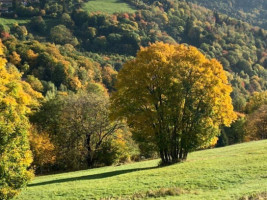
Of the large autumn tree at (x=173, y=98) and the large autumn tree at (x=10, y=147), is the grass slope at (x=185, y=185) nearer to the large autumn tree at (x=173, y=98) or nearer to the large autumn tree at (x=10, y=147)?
the large autumn tree at (x=10, y=147)

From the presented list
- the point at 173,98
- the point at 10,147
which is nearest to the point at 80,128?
the point at 173,98

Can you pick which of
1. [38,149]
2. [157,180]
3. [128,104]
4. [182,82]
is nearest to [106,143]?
[38,149]

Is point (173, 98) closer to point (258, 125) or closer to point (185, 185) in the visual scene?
point (185, 185)

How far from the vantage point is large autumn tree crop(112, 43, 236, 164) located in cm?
3803

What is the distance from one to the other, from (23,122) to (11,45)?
429ft

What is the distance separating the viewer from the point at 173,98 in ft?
127

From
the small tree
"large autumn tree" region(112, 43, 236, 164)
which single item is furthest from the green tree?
the small tree

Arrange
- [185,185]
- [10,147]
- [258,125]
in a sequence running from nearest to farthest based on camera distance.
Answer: [185,185] < [10,147] < [258,125]

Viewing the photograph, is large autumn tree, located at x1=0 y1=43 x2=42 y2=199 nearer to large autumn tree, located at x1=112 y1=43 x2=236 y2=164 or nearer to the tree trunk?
large autumn tree, located at x1=112 y1=43 x2=236 y2=164

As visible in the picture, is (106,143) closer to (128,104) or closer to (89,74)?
(128,104)

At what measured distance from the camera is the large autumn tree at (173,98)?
125 feet

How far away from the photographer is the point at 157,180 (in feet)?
92.7

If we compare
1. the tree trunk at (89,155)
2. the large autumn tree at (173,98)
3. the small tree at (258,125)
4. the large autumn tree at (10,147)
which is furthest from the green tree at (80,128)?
the small tree at (258,125)

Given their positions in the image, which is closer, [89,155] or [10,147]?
[10,147]
